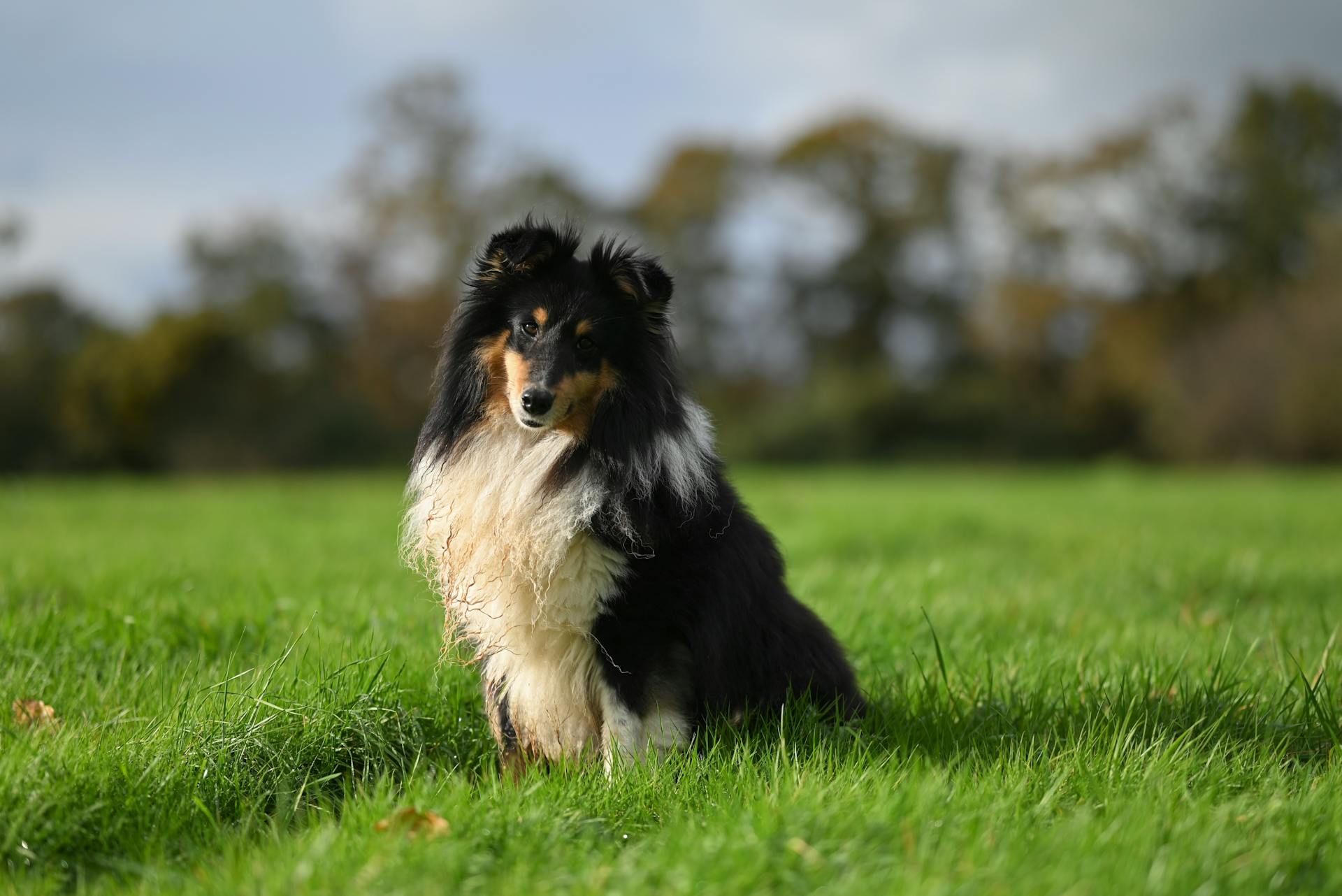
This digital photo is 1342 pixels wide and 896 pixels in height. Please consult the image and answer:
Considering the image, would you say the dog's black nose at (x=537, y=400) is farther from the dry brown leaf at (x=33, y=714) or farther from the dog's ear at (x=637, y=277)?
the dry brown leaf at (x=33, y=714)

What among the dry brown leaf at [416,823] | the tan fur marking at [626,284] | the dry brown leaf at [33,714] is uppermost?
the tan fur marking at [626,284]

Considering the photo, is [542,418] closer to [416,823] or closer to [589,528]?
[589,528]

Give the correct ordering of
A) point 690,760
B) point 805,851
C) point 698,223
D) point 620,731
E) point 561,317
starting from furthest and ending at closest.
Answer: point 698,223 → point 561,317 → point 620,731 → point 690,760 → point 805,851

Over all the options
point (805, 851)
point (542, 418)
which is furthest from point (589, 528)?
point (805, 851)

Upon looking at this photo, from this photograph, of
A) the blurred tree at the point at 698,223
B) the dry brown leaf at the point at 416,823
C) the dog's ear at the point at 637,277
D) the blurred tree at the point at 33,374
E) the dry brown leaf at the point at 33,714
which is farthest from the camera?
the blurred tree at the point at 698,223

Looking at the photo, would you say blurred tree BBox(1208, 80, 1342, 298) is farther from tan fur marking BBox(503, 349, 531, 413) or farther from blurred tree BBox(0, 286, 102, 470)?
blurred tree BBox(0, 286, 102, 470)

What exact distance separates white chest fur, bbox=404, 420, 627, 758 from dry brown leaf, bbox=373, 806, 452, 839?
0.61 meters

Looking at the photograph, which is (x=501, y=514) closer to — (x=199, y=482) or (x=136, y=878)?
(x=136, y=878)

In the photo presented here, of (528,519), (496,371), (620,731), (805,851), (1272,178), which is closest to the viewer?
(805,851)

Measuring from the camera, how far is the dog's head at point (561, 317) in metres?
3.38

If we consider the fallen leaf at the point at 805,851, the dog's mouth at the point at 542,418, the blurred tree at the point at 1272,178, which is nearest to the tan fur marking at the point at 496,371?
the dog's mouth at the point at 542,418

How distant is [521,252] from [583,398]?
58 centimetres

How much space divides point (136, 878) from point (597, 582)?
1.51 m

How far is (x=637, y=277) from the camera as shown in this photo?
3.53 metres
